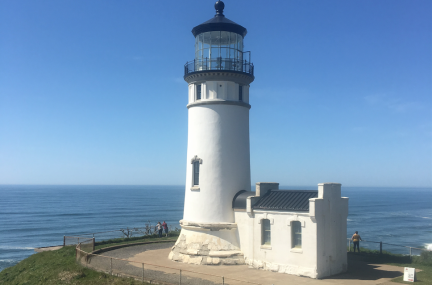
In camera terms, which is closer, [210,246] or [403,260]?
[210,246]

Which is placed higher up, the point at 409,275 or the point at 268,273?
the point at 409,275

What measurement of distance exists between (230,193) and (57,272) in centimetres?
902

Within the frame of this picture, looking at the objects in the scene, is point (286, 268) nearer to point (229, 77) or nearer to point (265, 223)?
point (265, 223)

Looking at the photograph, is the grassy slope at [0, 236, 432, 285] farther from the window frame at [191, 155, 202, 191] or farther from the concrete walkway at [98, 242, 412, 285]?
the window frame at [191, 155, 202, 191]

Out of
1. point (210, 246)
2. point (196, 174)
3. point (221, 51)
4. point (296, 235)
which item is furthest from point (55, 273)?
point (221, 51)

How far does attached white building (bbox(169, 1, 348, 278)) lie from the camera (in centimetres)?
1712

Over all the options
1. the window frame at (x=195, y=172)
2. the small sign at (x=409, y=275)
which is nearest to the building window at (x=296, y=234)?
the small sign at (x=409, y=275)

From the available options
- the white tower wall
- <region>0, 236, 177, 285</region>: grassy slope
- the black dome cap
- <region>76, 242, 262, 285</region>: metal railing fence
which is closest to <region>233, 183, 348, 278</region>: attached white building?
the white tower wall

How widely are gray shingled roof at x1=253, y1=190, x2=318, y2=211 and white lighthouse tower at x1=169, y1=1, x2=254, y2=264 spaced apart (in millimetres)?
2083

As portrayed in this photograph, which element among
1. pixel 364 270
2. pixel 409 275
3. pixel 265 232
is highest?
pixel 265 232

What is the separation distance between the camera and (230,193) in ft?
64.7

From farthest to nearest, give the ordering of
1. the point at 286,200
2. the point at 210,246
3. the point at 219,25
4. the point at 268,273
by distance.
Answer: the point at 219,25 → the point at 210,246 → the point at 286,200 → the point at 268,273

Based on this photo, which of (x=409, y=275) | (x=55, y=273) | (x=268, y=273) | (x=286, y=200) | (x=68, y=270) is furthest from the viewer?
(x=55, y=273)

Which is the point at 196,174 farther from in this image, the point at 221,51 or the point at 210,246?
the point at 221,51
